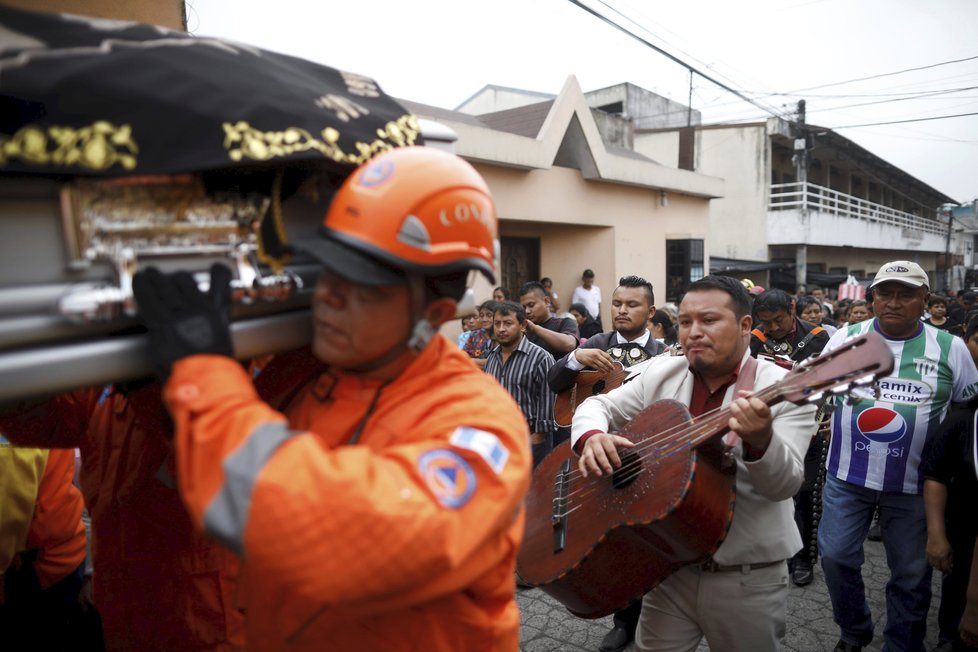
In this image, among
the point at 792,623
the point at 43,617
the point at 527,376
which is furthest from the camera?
the point at 527,376

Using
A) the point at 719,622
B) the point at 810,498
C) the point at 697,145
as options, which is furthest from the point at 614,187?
the point at 697,145

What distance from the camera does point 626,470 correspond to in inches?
102

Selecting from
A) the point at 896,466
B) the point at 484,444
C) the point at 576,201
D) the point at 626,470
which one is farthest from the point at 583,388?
the point at 576,201

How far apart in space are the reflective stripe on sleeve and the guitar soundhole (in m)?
1.85

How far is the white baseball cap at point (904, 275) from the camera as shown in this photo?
3.63m

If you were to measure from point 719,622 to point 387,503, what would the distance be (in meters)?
2.09

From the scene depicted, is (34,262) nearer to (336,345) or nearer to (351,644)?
(336,345)

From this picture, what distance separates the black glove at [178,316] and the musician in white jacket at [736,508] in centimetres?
183

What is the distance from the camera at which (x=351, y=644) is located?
4.51 ft

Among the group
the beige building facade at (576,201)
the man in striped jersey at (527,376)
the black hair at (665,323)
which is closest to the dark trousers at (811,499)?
the black hair at (665,323)

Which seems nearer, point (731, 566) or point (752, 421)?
point (752, 421)

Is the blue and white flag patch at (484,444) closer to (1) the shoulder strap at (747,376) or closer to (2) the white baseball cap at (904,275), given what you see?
(1) the shoulder strap at (747,376)

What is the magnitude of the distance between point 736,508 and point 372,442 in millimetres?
1858

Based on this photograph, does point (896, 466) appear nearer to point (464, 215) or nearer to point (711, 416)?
point (711, 416)
